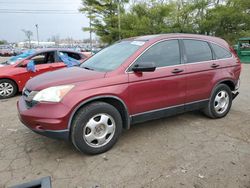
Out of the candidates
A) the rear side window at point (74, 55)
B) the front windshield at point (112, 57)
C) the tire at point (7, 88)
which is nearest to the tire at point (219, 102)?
the front windshield at point (112, 57)

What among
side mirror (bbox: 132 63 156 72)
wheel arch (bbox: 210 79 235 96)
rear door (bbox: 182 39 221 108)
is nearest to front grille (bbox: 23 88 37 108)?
side mirror (bbox: 132 63 156 72)

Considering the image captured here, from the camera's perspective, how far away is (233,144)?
3.49m

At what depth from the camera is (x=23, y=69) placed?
22.1 ft

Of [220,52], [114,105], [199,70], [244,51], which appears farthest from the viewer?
[244,51]

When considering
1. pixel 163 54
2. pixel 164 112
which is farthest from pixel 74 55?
pixel 164 112

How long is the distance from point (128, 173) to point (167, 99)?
143 centimetres

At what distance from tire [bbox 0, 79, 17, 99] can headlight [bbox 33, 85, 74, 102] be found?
167 inches

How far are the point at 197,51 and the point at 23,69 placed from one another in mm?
5056

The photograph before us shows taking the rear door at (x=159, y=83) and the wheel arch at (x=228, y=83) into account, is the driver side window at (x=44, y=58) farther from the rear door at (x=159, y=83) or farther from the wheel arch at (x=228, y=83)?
the wheel arch at (x=228, y=83)

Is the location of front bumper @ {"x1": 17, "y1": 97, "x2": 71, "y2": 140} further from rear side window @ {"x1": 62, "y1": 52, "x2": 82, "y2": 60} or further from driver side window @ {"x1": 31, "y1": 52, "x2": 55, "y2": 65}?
rear side window @ {"x1": 62, "y1": 52, "x2": 82, "y2": 60}

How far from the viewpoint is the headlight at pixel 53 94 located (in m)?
2.91

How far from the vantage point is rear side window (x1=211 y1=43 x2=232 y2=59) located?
4359 mm

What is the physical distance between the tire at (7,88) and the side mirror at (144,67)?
480cm

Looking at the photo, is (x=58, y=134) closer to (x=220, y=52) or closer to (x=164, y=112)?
(x=164, y=112)
